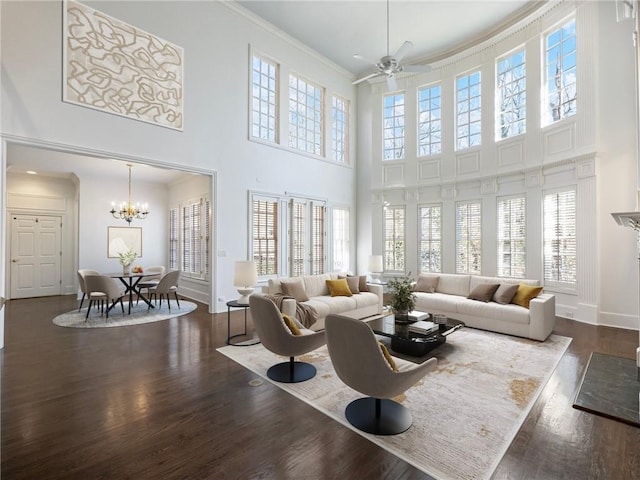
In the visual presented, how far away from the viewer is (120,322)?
561 cm

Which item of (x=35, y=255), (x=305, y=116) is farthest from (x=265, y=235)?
(x=35, y=255)

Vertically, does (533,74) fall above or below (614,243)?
above

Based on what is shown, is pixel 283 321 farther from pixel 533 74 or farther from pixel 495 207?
pixel 533 74

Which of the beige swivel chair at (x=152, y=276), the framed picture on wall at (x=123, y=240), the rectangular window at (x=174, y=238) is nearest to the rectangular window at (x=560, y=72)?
the beige swivel chair at (x=152, y=276)

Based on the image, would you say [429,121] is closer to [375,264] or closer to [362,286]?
[375,264]

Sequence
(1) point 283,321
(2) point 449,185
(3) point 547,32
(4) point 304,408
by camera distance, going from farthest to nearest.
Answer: (2) point 449,185, (3) point 547,32, (1) point 283,321, (4) point 304,408

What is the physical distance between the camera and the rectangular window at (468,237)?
7484mm

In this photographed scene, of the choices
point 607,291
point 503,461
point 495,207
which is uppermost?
point 495,207

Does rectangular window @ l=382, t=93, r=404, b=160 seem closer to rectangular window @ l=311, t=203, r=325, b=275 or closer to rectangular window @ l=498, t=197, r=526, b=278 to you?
rectangular window @ l=311, t=203, r=325, b=275

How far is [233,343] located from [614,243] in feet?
21.3

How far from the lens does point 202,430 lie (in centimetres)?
240

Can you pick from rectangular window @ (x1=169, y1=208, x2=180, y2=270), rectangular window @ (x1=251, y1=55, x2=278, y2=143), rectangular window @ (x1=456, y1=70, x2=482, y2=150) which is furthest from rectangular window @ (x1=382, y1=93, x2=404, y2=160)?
rectangular window @ (x1=169, y1=208, x2=180, y2=270)

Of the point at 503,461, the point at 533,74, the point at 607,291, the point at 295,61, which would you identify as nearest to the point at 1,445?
the point at 503,461

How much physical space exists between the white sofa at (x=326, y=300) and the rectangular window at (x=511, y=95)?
465 centimetres
